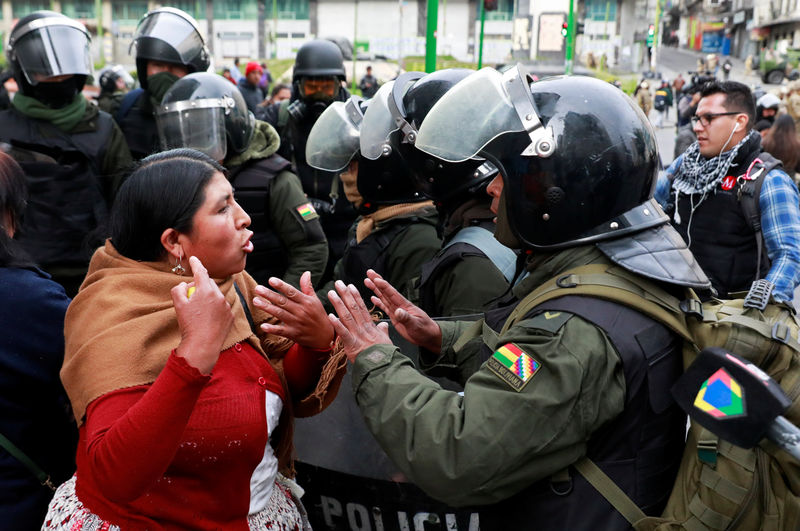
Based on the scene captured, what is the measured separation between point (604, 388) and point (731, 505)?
368 millimetres

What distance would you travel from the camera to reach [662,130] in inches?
974

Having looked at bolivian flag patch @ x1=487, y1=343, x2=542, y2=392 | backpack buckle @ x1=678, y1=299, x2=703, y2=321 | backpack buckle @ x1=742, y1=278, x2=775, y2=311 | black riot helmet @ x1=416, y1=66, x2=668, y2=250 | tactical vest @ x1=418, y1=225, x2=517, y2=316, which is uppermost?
black riot helmet @ x1=416, y1=66, x2=668, y2=250

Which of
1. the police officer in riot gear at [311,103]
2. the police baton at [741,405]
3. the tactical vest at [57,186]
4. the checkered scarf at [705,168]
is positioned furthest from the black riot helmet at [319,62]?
the police baton at [741,405]

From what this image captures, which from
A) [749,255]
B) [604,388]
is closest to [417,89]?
[604,388]

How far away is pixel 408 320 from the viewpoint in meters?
2.33

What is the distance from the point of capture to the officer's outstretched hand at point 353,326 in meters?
1.90

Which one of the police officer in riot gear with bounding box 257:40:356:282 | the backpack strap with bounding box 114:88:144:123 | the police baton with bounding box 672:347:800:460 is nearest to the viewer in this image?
the police baton with bounding box 672:347:800:460

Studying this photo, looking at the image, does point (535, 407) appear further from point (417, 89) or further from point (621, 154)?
point (417, 89)

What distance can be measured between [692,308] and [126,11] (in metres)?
60.3

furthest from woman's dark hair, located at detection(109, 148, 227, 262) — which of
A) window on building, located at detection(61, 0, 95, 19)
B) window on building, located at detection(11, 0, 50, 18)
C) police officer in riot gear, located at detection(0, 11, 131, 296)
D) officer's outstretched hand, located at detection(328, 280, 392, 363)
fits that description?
window on building, located at detection(61, 0, 95, 19)

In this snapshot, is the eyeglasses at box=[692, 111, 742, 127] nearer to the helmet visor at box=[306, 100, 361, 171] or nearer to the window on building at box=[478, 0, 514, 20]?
the helmet visor at box=[306, 100, 361, 171]

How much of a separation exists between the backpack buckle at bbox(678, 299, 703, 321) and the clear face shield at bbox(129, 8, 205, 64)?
4248 mm

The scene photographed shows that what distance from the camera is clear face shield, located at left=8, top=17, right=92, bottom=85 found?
418 centimetres

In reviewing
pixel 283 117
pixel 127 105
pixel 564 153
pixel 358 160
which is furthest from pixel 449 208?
pixel 283 117
